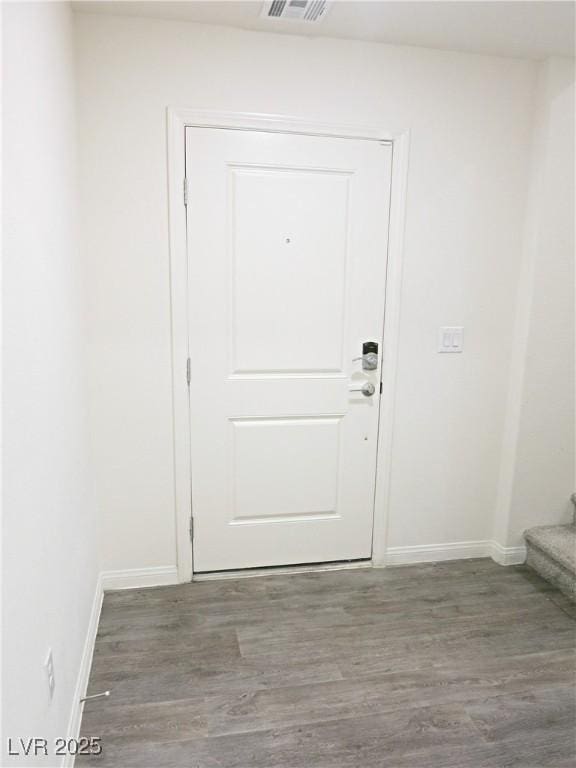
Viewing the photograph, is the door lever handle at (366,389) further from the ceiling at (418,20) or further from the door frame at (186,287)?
the ceiling at (418,20)

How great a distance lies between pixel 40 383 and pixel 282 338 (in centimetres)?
124

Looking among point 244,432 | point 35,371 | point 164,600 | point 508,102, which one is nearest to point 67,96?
point 35,371

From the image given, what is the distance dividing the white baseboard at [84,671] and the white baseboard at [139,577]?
5 cm

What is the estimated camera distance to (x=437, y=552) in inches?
110

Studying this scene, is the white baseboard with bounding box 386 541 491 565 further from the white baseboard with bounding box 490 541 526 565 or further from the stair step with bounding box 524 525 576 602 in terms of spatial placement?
the stair step with bounding box 524 525 576 602

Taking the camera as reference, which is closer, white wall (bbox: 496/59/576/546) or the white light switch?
white wall (bbox: 496/59/576/546)

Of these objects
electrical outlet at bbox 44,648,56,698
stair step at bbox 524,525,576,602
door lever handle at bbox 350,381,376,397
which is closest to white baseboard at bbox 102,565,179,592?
electrical outlet at bbox 44,648,56,698

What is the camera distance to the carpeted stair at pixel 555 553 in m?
2.46

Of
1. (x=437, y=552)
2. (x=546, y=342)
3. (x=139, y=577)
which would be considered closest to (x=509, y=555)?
(x=437, y=552)

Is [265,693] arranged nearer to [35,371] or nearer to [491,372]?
[35,371]

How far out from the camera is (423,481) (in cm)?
270

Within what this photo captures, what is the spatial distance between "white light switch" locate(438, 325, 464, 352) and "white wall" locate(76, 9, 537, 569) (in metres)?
0.03

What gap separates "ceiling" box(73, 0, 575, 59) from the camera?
1944mm

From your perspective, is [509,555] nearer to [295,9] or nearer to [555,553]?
[555,553]
